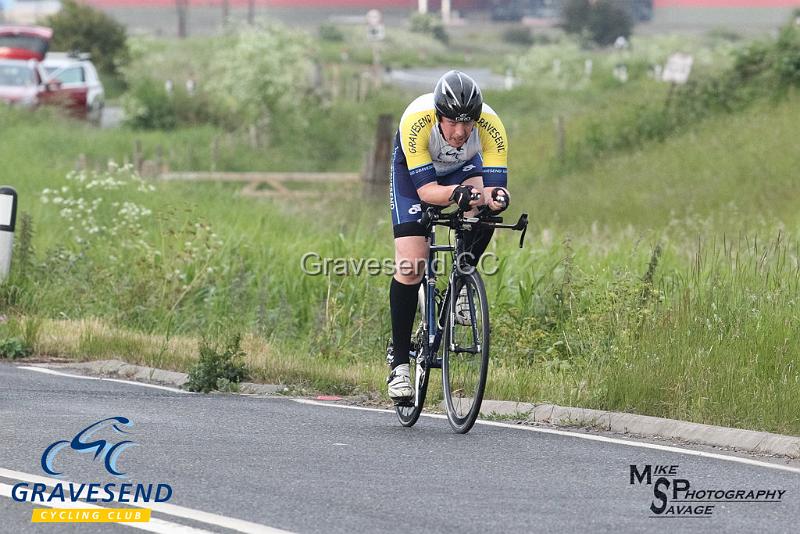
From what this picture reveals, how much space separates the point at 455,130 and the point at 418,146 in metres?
0.23

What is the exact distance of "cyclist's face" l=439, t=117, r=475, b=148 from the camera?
8492mm

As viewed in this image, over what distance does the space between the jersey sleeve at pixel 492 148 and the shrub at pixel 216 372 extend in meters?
3.02

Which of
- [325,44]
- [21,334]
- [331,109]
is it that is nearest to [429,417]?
[21,334]

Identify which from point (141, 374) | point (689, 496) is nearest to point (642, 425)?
point (689, 496)

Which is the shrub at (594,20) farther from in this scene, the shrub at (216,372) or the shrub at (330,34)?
the shrub at (216,372)

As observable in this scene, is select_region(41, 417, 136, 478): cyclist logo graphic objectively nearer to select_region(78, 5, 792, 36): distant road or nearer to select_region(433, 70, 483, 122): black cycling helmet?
select_region(433, 70, 483, 122): black cycling helmet

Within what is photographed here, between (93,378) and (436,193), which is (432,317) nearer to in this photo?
(436,193)

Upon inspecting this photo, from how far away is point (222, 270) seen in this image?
15.9 meters

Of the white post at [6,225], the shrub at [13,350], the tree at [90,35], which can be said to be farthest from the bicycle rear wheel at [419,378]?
the tree at [90,35]

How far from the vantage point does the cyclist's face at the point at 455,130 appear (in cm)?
849

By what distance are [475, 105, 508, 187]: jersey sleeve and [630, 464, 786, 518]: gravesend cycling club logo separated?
2079mm

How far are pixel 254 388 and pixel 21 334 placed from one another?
9.97 feet

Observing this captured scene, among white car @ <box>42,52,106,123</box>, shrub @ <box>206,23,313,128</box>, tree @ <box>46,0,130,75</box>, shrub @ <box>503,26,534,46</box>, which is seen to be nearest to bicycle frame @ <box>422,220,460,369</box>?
white car @ <box>42,52,106,123</box>

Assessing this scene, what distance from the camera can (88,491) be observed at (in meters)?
6.84
